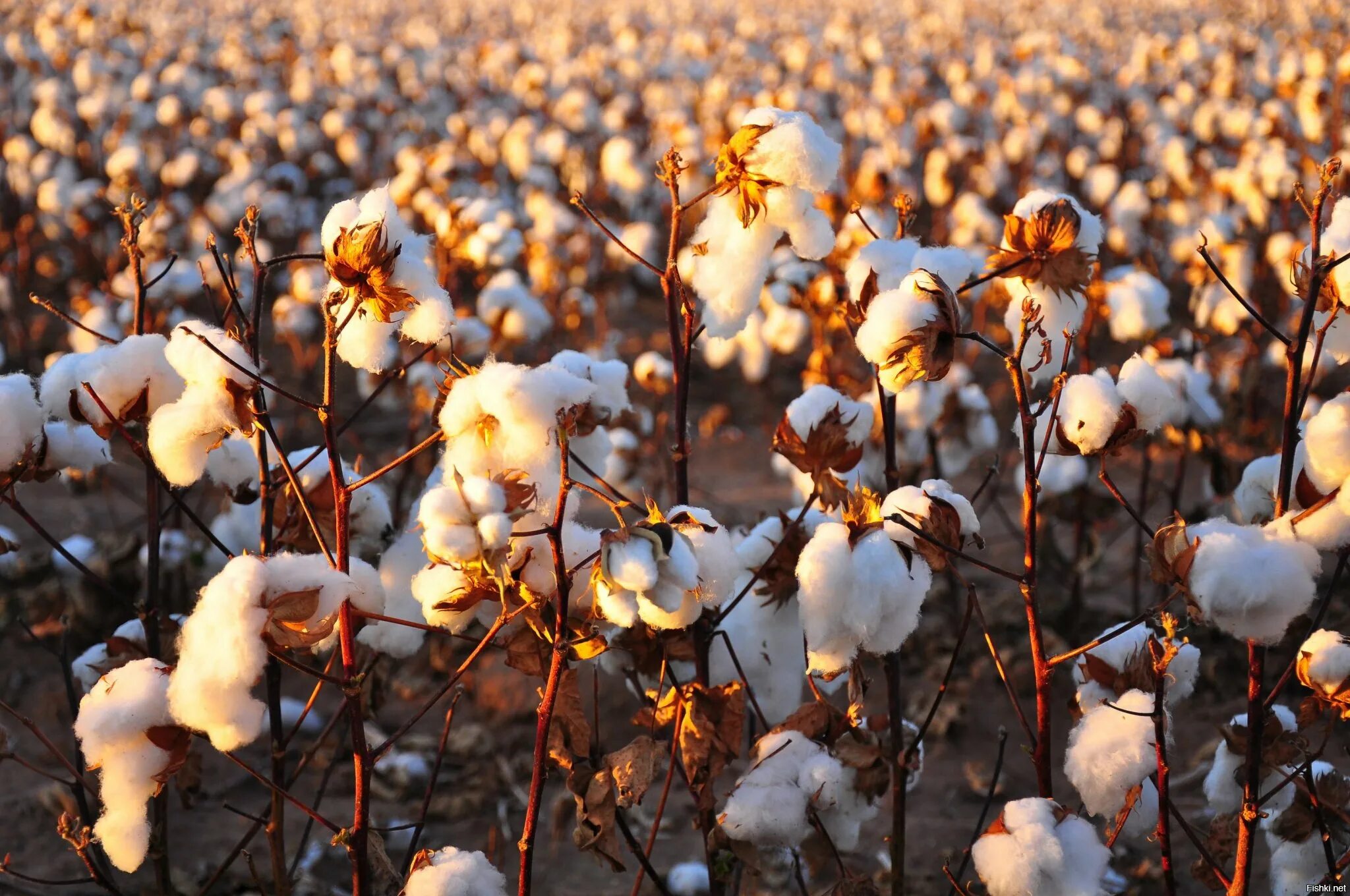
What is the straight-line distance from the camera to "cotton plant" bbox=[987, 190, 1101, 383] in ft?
5.78

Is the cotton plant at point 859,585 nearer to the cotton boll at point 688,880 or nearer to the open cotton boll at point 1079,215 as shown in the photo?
the open cotton boll at point 1079,215

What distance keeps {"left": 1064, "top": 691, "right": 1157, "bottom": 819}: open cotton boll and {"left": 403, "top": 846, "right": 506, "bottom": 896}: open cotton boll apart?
2.44 feet

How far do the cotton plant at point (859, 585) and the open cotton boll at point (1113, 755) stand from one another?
32cm

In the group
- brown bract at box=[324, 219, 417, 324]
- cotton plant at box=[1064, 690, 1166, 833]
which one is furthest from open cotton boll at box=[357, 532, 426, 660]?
cotton plant at box=[1064, 690, 1166, 833]

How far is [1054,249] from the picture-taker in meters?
1.77

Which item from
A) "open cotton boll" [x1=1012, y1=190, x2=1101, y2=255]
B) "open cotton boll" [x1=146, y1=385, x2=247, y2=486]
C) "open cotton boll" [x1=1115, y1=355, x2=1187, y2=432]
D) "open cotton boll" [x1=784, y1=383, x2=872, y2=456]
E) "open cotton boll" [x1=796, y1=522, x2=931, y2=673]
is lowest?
"open cotton boll" [x1=796, y1=522, x2=931, y2=673]

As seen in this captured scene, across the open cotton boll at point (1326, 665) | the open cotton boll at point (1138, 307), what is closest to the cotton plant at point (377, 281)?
the open cotton boll at point (1326, 665)

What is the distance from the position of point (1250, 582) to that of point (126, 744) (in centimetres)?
123

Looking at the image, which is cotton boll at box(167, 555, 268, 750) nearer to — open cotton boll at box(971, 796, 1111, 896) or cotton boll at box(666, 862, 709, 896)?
open cotton boll at box(971, 796, 1111, 896)

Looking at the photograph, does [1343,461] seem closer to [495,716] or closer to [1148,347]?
[1148,347]

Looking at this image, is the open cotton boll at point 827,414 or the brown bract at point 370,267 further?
the open cotton boll at point 827,414

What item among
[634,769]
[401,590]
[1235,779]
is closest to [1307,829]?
[1235,779]

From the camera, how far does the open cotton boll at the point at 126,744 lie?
1445 millimetres

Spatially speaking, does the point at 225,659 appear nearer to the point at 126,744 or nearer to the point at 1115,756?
the point at 126,744
